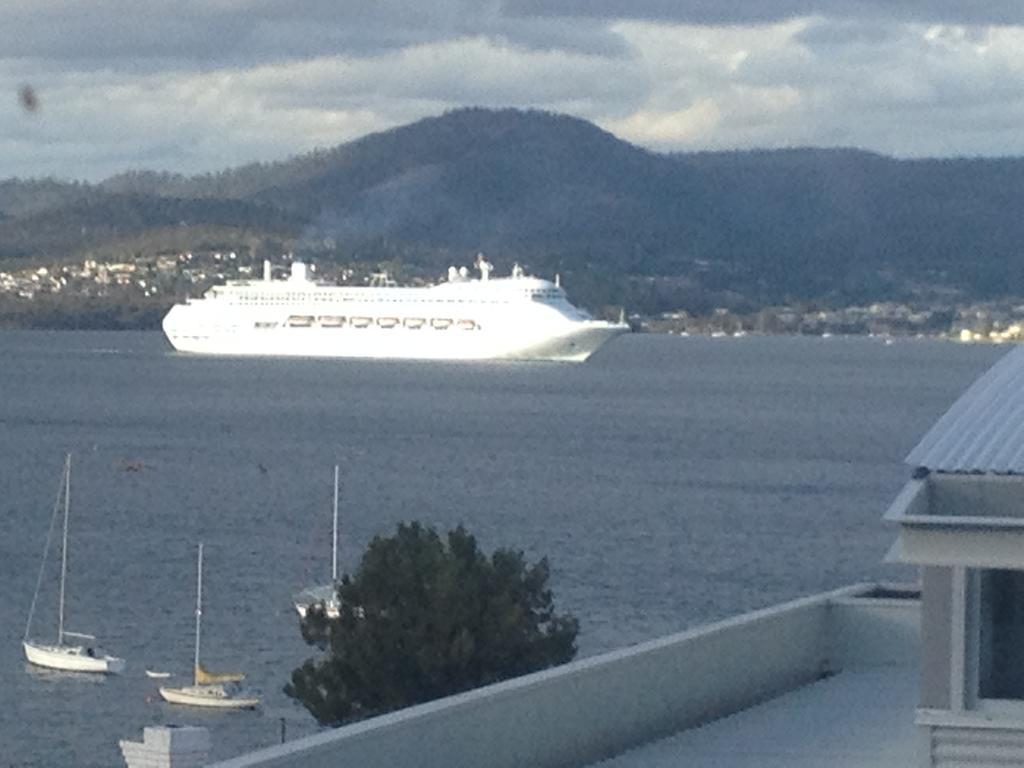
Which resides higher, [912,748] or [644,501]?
[912,748]

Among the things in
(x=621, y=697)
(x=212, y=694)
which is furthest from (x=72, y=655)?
(x=621, y=697)

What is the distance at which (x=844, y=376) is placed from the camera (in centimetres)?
11925

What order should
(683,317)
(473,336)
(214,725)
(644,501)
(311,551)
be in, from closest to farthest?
(214,725) → (311,551) → (644,501) → (473,336) → (683,317)

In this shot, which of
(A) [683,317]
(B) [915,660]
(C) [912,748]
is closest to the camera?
(C) [912,748]

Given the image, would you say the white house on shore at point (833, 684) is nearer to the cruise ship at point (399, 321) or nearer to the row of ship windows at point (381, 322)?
the cruise ship at point (399, 321)

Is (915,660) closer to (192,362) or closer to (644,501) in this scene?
(644,501)

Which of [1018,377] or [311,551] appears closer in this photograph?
[1018,377]

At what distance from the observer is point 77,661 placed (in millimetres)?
23453

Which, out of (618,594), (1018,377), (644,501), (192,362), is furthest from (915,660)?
(192,362)

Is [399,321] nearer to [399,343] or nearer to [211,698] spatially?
[399,343]

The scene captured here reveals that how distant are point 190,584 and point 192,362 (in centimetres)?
8892

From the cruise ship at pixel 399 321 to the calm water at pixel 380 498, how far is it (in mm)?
1993

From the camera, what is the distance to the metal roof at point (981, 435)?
507cm

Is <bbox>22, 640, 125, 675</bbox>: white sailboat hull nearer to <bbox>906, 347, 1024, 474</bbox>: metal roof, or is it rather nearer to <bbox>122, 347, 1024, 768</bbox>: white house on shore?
<bbox>122, 347, 1024, 768</bbox>: white house on shore
